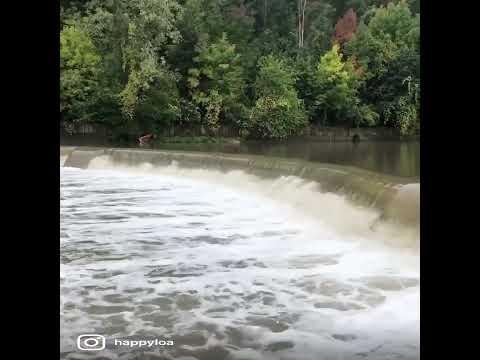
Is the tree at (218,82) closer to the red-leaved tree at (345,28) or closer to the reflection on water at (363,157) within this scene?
the reflection on water at (363,157)

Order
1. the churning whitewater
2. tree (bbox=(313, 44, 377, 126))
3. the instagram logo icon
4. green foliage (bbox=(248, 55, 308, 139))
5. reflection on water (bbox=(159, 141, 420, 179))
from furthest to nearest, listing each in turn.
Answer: tree (bbox=(313, 44, 377, 126)) < green foliage (bbox=(248, 55, 308, 139)) < reflection on water (bbox=(159, 141, 420, 179)) < the churning whitewater < the instagram logo icon

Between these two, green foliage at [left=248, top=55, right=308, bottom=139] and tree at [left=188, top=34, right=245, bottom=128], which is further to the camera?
green foliage at [left=248, top=55, right=308, bottom=139]

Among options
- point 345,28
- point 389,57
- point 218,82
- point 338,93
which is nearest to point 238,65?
point 218,82

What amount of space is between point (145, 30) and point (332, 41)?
12.9 metres

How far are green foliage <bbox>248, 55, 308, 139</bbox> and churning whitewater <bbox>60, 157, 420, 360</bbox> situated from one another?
17.7m

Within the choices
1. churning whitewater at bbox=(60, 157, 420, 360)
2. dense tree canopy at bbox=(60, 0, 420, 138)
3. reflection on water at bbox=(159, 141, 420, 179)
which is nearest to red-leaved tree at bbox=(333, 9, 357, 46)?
dense tree canopy at bbox=(60, 0, 420, 138)

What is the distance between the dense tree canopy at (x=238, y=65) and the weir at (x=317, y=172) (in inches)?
285

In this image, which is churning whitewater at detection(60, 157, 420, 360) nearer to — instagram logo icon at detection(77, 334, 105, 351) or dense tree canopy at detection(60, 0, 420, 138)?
instagram logo icon at detection(77, 334, 105, 351)

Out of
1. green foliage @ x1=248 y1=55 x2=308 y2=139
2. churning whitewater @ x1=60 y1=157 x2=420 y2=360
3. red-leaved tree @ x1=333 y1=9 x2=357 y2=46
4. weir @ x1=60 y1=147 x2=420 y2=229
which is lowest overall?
churning whitewater @ x1=60 y1=157 x2=420 y2=360

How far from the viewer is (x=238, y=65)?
91.3ft

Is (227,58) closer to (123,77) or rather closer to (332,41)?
(123,77)

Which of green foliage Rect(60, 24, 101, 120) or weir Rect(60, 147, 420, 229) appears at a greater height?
green foliage Rect(60, 24, 101, 120)

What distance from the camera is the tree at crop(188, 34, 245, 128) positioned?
26531mm

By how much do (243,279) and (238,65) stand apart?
76.3ft
